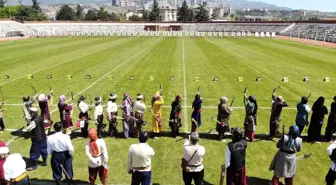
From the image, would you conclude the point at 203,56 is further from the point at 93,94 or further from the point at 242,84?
the point at 93,94

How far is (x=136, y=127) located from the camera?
11164mm

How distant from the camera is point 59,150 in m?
7.32

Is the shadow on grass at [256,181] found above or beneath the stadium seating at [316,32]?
beneath

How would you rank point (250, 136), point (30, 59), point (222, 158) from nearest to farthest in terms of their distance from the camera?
point (222, 158) < point (250, 136) < point (30, 59)

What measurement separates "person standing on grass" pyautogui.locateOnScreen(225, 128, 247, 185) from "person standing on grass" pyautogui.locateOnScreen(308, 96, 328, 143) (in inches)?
198

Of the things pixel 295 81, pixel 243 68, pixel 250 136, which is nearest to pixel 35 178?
pixel 250 136

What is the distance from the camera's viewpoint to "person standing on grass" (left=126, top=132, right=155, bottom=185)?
6508 mm

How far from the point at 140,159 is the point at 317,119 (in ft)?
23.9

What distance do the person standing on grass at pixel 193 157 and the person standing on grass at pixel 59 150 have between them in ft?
9.71

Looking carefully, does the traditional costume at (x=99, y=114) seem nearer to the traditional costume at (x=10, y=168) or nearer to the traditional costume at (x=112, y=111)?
the traditional costume at (x=112, y=111)

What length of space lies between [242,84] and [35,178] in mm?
15076

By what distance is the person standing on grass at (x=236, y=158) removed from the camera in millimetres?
6594

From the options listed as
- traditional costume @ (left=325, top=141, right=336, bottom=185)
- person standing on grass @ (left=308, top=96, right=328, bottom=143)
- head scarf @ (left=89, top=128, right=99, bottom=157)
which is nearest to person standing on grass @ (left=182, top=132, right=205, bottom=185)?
head scarf @ (left=89, top=128, right=99, bottom=157)

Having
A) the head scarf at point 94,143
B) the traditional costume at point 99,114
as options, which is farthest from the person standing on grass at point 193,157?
the traditional costume at point 99,114
